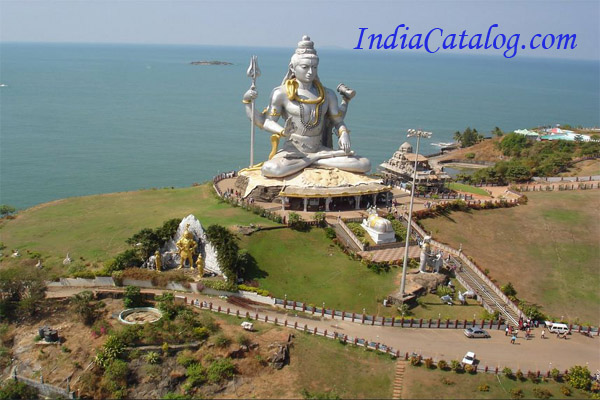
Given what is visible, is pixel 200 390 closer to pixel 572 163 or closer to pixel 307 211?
pixel 307 211

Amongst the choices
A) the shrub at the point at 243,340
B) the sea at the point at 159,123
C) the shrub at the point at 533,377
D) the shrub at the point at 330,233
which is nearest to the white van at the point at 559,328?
the shrub at the point at 533,377

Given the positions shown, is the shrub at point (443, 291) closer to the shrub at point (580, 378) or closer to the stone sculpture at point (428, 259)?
the stone sculpture at point (428, 259)

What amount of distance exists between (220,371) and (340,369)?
4.93 metres

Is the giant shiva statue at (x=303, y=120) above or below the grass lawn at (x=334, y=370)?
above

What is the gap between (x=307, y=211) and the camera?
121ft

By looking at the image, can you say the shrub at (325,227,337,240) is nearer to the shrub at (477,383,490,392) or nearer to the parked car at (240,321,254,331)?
the parked car at (240,321,254,331)

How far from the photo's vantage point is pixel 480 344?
84.9 feet

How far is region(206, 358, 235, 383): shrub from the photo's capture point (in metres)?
23.0

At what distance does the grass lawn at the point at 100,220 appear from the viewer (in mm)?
32500

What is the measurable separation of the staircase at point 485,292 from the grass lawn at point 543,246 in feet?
5.39

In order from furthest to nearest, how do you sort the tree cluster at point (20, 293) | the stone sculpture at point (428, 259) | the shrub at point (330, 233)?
the shrub at point (330, 233), the stone sculpture at point (428, 259), the tree cluster at point (20, 293)

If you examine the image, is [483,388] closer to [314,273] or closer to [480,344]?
[480,344]

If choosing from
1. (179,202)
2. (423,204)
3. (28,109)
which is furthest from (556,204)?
(28,109)

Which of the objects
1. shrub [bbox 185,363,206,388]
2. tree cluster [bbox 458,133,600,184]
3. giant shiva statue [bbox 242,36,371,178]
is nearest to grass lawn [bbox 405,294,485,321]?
shrub [bbox 185,363,206,388]
